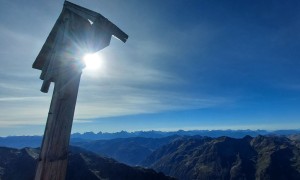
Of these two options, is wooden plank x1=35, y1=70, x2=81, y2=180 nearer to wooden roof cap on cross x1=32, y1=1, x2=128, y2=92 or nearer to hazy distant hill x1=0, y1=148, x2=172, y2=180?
wooden roof cap on cross x1=32, y1=1, x2=128, y2=92

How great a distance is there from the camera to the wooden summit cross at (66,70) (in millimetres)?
3484

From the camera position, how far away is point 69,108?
3.67 m

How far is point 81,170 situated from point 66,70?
453ft

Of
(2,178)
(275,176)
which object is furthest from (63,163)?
(275,176)

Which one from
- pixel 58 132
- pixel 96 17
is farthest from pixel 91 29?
pixel 58 132

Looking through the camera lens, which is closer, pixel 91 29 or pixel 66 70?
pixel 66 70

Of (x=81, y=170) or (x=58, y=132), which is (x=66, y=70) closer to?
(x=58, y=132)

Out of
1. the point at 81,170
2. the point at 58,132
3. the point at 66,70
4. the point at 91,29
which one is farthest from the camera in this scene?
the point at 81,170

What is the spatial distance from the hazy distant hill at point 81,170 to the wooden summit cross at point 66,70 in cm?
12916

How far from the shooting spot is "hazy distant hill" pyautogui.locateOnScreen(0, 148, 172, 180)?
416 ft

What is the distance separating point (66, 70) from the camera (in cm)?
388

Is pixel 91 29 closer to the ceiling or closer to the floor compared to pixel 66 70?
closer to the ceiling

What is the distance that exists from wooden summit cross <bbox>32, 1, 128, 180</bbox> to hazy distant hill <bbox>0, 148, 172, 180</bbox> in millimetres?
129159

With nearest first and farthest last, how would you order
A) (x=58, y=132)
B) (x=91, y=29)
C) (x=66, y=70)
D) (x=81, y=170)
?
1. (x=58, y=132)
2. (x=66, y=70)
3. (x=91, y=29)
4. (x=81, y=170)
